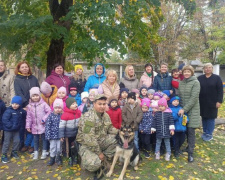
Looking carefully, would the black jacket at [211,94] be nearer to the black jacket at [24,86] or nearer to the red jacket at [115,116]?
the red jacket at [115,116]

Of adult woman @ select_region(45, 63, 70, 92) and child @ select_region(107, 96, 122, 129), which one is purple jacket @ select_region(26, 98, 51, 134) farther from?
child @ select_region(107, 96, 122, 129)

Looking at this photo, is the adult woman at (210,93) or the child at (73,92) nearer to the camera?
the child at (73,92)

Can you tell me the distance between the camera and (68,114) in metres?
4.13

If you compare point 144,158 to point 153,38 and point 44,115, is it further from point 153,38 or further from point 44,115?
point 153,38

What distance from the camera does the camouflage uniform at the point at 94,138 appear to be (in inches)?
145

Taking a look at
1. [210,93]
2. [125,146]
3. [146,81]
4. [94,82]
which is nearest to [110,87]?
[94,82]

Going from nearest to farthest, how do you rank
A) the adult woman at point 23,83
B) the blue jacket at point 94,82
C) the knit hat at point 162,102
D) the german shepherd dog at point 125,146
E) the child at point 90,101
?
the german shepherd dog at point 125,146 < the knit hat at point 162,102 < the child at point 90,101 < the adult woman at point 23,83 < the blue jacket at point 94,82

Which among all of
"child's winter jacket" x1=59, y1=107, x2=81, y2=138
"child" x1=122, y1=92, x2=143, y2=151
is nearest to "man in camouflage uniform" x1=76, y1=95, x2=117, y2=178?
"child's winter jacket" x1=59, y1=107, x2=81, y2=138

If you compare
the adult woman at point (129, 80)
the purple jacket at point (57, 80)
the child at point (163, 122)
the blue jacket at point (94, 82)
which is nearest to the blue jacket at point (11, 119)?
the purple jacket at point (57, 80)

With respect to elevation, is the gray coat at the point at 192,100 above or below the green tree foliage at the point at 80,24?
below

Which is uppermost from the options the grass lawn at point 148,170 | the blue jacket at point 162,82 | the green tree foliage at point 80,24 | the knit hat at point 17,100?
the green tree foliage at point 80,24

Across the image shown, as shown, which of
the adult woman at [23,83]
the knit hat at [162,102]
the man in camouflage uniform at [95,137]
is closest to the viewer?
the man in camouflage uniform at [95,137]

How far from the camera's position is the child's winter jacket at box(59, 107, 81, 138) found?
4084 mm

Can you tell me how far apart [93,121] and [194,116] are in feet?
7.56
